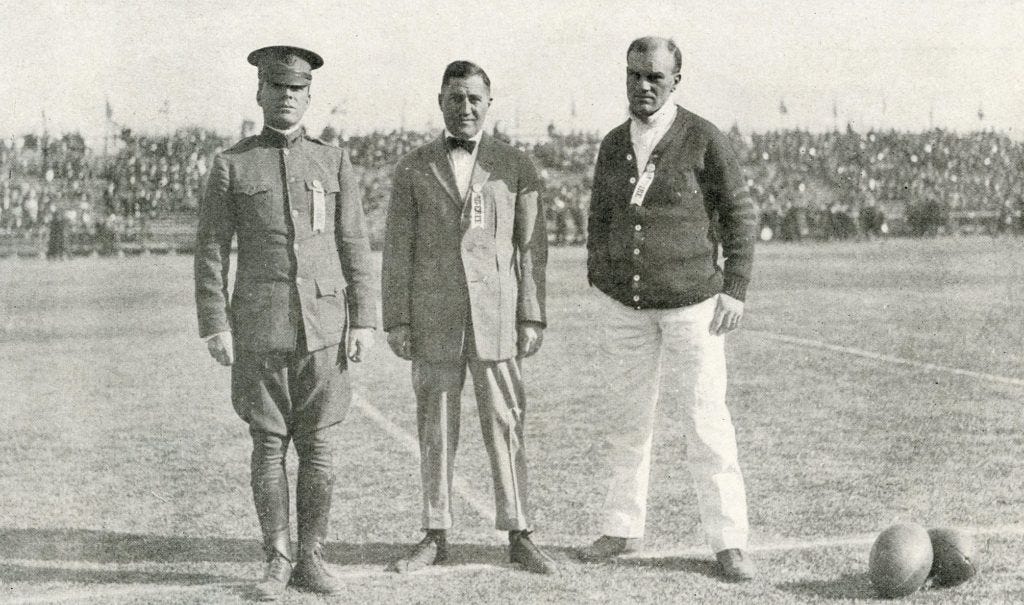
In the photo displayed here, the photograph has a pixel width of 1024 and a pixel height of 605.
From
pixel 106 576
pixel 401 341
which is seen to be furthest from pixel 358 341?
pixel 106 576

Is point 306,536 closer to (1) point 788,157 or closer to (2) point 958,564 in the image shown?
(2) point 958,564

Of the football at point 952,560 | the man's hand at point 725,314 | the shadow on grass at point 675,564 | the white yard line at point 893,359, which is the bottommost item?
the shadow on grass at point 675,564

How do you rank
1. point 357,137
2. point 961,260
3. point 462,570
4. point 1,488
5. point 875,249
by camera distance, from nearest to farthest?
point 462,570 < point 1,488 < point 961,260 < point 875,249 < point 357,137

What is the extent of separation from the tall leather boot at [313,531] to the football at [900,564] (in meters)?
1.97

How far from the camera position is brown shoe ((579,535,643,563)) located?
477cm

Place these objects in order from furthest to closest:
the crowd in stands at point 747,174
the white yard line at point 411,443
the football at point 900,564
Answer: the crowd in stands at point 747,174 → the white yard line at point 411,443 → the football at point 900,564

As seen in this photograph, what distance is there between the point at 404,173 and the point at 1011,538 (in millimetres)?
2995

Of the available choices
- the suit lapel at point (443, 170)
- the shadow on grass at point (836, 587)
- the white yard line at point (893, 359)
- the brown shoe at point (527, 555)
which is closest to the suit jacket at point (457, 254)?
the suit lapel at point (443, 170)

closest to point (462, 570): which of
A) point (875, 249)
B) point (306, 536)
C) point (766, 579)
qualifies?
point (306, 536)

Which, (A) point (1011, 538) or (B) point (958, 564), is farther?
(A) point (1011, 538)

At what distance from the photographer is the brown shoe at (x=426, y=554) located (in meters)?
4.61

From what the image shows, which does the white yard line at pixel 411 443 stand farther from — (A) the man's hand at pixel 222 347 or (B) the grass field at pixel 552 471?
(A) the man's hand at pixel 222 347

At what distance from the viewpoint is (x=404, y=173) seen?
4.77m

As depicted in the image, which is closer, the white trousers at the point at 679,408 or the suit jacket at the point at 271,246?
the suit jacket at the point at 271,246
